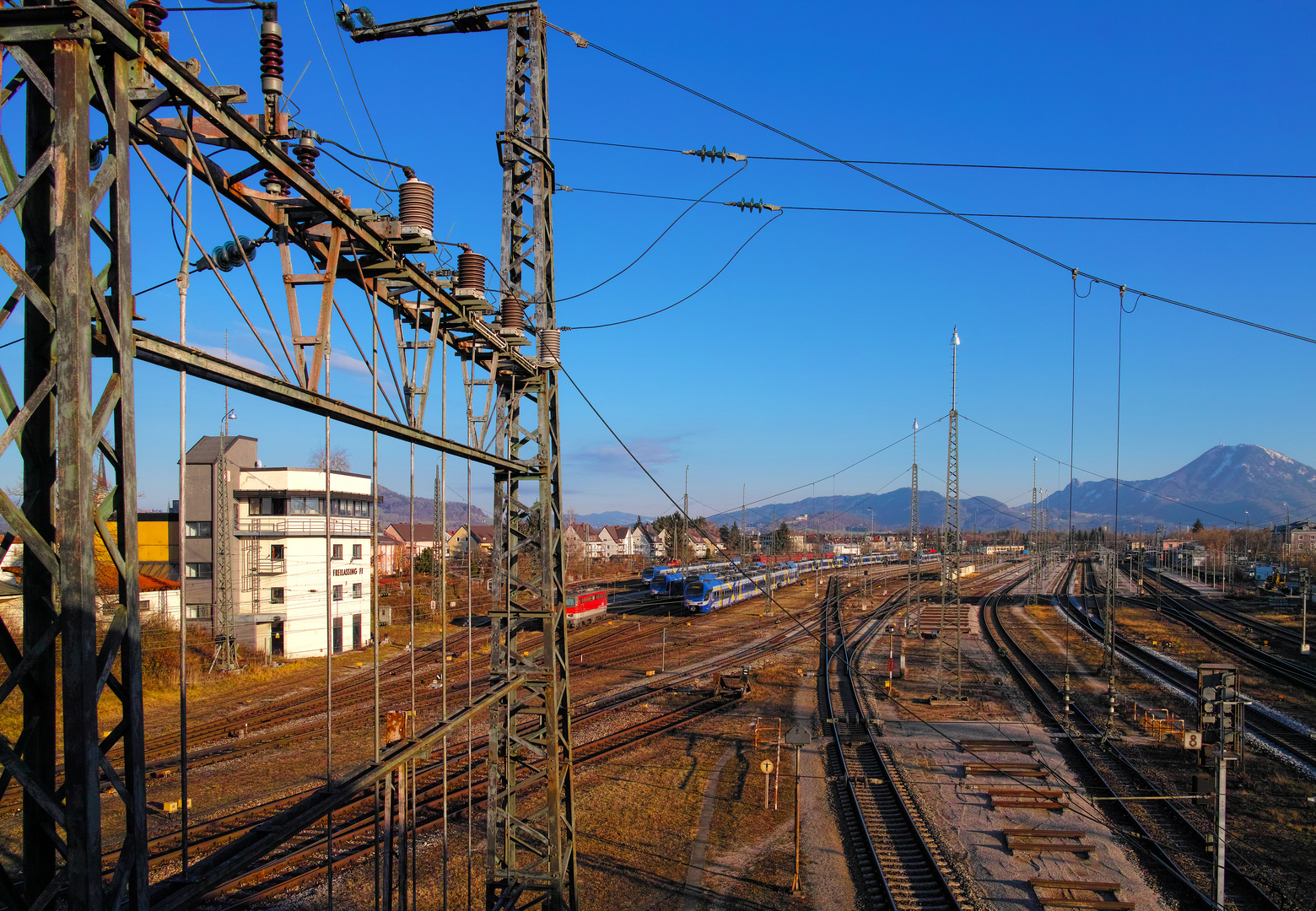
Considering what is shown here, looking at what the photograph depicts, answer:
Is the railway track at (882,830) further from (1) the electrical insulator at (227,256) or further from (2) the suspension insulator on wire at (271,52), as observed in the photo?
(2) the suspension insulator on wire at (271,52)

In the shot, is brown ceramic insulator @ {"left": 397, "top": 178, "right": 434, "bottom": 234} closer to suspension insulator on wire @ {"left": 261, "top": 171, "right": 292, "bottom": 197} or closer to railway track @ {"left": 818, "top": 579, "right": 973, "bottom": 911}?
suspension insulator on wire @ {"left": 261, "top": 171, "right": 292, "bottom": 197}

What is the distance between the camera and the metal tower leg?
303cm

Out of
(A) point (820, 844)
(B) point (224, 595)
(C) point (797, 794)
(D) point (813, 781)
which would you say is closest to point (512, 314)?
(C) point (797, 794)

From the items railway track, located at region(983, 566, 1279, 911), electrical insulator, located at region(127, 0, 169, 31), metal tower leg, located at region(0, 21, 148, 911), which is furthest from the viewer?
railway track, located at region(983, 566, 1279, 911)

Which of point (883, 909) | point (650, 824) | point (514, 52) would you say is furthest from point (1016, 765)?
point (514, 52)

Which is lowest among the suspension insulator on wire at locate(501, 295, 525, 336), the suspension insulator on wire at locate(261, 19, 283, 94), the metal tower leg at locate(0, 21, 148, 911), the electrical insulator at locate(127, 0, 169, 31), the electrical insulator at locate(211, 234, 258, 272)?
the metal tower leg at locate(0, 21, 148, 911)

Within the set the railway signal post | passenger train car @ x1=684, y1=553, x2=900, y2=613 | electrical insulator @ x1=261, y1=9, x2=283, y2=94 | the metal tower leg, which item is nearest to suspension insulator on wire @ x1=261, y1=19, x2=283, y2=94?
electrical insulator @ x1=261, y1=9, x2=283, y2=94

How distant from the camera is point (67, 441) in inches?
121

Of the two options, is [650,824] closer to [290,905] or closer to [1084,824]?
[290,905]

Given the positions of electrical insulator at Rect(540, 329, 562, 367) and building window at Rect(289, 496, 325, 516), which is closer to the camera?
electrical insulator at Rect(540, 329, 562, 367)

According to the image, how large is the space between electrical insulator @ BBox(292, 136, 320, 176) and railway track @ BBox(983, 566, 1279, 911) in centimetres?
1476

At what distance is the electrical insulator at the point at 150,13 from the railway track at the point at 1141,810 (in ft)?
50.9

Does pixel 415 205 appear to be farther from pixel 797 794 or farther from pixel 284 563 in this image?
pixel 284 563

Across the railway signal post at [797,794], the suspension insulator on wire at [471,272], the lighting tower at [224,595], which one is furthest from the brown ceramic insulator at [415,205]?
the lighting tower at [224,595]
